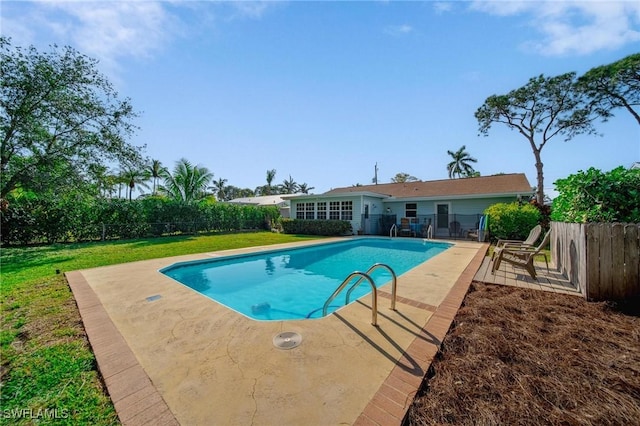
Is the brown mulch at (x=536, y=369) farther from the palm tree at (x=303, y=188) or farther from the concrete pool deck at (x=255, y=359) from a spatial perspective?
the palm tree at (x=303, y=188)

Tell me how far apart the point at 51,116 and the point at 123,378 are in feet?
53.6

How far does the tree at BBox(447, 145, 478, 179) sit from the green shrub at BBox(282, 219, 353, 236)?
2898cm

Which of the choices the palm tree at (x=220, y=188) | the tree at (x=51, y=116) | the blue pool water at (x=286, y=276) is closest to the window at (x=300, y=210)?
the blue pool water at (x=286, y=276)

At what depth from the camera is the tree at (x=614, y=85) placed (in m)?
16.5

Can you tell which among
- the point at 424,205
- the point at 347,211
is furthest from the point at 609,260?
the point at 424,205

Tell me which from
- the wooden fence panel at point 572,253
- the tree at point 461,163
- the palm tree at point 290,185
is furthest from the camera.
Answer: the palm tree at point 290,185

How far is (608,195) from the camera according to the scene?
15.0 ft

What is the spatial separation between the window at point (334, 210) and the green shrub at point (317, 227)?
1100 mm

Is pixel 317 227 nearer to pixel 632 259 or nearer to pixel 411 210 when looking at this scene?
pixel 411 210

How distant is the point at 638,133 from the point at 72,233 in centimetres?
3539

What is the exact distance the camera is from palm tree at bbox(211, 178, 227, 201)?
61.8 meters

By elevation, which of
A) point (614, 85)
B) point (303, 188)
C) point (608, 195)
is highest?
point (614, 85)

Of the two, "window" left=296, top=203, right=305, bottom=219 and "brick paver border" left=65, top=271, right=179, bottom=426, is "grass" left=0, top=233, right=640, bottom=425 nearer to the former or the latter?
"brick paver border" left=65, top=271, right=179, bottom=426

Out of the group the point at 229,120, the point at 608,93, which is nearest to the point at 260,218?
the point at 229,120
